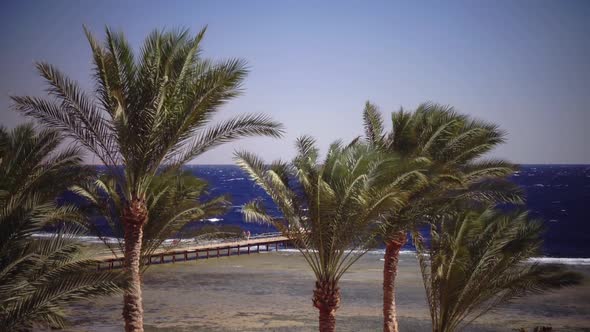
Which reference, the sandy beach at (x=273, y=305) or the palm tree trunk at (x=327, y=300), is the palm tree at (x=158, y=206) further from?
the sandy beach at (x=273, y=305)

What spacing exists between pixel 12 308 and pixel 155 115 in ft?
14.4

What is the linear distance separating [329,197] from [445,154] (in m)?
4.63

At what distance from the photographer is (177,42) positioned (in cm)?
1117

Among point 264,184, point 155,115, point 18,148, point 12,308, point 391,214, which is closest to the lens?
point 12,308

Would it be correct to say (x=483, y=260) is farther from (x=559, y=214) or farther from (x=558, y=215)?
(x=559, y=214)

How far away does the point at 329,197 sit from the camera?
12.1 m

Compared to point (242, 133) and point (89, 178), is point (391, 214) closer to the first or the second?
point (242, 133)

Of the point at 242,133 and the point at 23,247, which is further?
the point at 242,133

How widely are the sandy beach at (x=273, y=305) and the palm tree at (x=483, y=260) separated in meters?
9.73

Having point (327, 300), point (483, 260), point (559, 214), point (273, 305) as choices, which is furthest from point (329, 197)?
point (559, 214)

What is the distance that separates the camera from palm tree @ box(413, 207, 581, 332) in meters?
13.0

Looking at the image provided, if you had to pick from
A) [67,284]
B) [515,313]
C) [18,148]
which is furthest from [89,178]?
[515,313]

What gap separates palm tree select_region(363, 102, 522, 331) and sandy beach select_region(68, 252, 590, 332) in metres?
8.60

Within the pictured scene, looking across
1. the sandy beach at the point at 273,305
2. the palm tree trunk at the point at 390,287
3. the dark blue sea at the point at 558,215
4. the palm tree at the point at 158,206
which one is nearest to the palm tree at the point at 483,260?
the palm tree trunk at the point at 390,287
